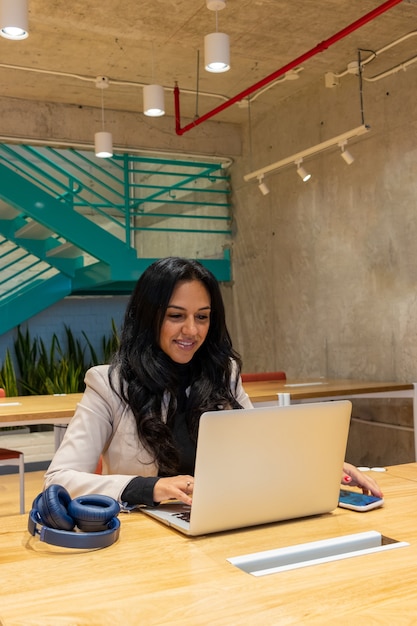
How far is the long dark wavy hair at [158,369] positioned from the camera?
1.78 metres

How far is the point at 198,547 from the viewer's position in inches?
49.2

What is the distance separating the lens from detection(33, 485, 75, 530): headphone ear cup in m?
1.28

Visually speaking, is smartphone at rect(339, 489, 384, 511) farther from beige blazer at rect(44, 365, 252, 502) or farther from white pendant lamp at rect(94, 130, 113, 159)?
white pendant lamp at rect(94, 130, 113, 159)

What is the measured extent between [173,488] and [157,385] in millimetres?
421

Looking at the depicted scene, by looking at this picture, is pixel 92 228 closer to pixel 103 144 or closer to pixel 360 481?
pixel 103 144

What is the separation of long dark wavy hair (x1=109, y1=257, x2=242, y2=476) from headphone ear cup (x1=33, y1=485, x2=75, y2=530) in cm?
48

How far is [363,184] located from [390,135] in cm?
46

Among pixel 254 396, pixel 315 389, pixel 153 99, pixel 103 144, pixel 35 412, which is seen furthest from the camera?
pixel 103 144

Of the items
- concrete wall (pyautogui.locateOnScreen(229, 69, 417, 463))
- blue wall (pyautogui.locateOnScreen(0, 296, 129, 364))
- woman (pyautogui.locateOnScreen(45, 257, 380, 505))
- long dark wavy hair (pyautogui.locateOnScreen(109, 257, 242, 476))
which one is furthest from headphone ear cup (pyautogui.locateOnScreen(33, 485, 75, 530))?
blue wall (pyautogui.locateOnScreen(0, 296, 129, 364))

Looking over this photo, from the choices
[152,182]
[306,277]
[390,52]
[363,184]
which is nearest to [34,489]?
[306,277]

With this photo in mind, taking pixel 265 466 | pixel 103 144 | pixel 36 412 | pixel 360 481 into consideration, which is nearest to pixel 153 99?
pixel 103 144

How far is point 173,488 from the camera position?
1.45 m

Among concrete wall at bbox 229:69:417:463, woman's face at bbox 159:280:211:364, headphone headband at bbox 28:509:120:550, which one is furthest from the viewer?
concrete wall at bbox 229:69:417:463

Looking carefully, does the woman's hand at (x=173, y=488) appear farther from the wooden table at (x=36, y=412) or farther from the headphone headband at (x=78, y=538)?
the wooden table at (x=36, y=412)
